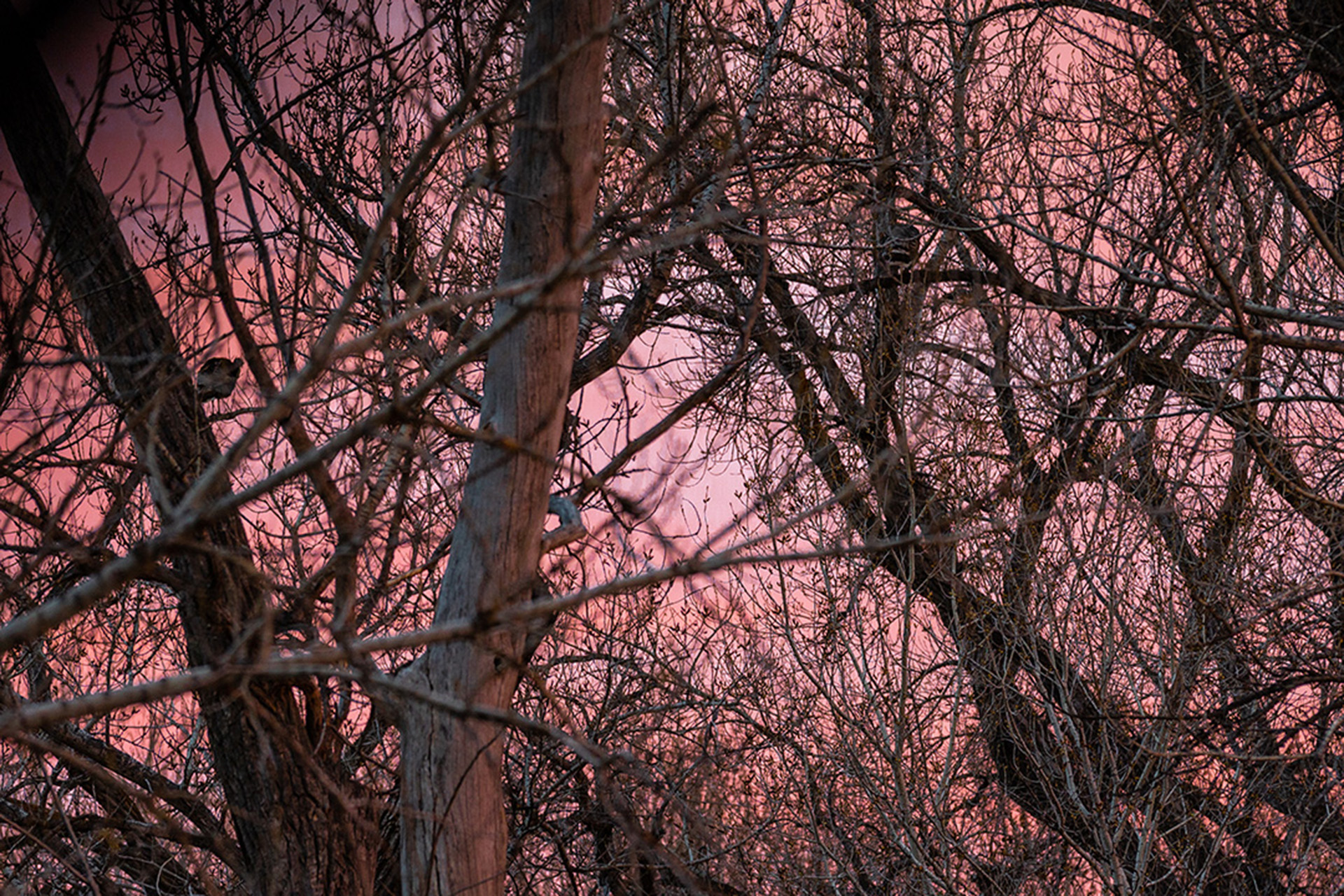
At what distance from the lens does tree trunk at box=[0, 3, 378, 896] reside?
5.39 metres

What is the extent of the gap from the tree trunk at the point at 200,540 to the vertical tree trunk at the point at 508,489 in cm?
41

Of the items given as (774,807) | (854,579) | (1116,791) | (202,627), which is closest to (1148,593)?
(1116,791)

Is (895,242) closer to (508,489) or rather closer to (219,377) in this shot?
(508,489)

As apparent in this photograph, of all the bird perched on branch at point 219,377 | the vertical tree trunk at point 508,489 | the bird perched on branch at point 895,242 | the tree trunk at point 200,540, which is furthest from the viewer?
the bird perched on branch at point 895,242

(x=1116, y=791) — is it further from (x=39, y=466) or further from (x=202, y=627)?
(x=39, y=466)

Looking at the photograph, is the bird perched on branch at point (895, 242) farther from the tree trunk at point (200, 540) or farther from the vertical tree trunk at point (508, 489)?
the tree trunk at point (200, 540)

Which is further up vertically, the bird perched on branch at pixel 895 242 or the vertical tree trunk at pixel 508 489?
the bird perched on branch at pixel 895 242

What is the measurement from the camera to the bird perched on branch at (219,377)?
15.5ft

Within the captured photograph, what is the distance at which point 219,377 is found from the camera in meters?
4.74

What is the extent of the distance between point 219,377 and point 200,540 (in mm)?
871

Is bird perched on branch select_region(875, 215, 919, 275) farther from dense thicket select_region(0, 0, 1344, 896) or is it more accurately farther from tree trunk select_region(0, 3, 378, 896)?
tree trunk select_region(0, 3, 378, 896)

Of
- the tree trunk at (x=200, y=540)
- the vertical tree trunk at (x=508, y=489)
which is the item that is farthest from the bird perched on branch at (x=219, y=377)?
the vertical tree trunk at (x=508, y=489)

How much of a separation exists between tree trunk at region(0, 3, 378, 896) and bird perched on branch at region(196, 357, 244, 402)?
0.18 m

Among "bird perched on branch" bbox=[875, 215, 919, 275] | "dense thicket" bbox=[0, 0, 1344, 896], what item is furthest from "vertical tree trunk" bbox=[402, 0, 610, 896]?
"bird perched on branch" bbox=[875, 215, 919, 275]
